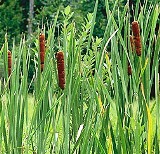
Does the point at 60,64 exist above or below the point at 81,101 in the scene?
above

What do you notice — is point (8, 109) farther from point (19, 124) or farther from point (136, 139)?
point (136, 139)

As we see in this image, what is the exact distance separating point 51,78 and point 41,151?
17cm

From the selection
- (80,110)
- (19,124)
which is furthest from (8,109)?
(80,110)

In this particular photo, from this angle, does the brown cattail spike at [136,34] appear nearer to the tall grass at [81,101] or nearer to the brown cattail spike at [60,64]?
the tall grass at [81,101]

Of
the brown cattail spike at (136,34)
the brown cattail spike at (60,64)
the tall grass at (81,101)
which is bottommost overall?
the tall grass at (81,101)

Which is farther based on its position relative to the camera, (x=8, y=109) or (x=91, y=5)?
(x=91, y=5)

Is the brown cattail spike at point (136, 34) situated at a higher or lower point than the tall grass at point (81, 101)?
higher

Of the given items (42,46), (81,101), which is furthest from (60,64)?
(81,101)

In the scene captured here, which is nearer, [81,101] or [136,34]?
[136,34]

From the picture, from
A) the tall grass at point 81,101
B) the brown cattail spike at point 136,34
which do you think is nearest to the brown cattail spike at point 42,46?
the tall grass at point 81,101

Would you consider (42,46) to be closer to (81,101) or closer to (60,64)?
(60,64)

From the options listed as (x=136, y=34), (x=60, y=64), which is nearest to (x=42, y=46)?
(x=60, y=64)

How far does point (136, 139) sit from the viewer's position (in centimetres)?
118

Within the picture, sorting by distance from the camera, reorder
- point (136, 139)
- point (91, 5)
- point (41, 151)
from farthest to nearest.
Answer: point (91, 5) < point (41, 151) < point (136, 139)
